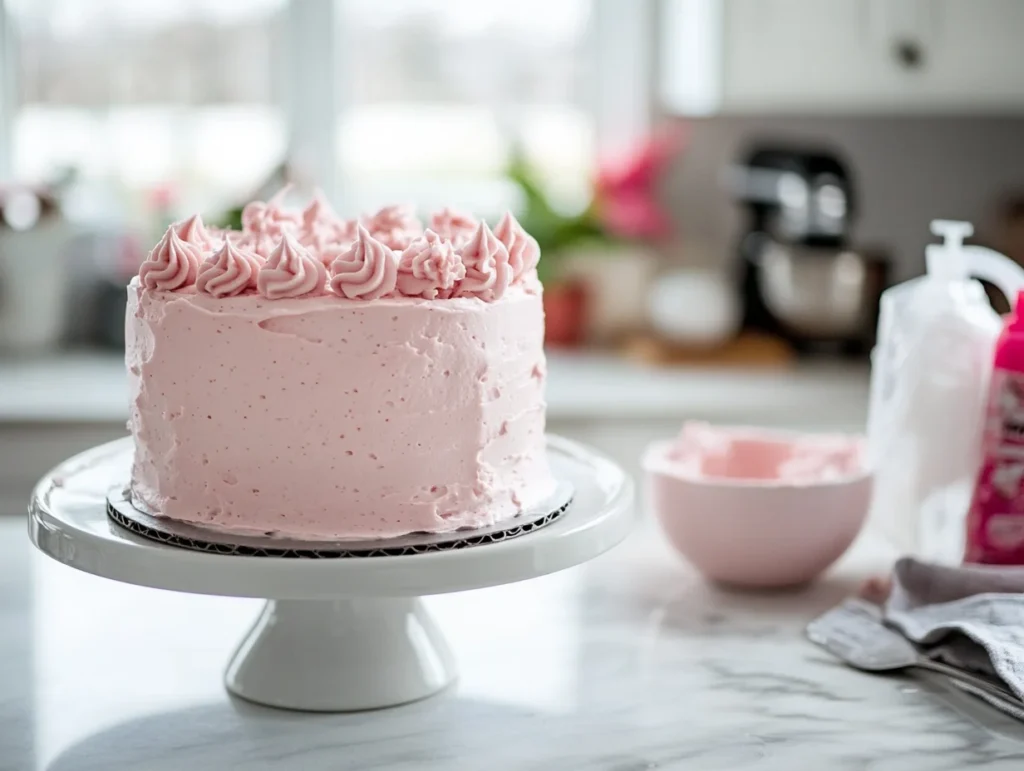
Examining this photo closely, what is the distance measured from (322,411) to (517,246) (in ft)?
0.75

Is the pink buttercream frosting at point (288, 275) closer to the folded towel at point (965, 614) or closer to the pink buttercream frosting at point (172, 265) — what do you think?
the pink buttercream frosting at point (172, 265)

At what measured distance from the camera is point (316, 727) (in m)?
0.97

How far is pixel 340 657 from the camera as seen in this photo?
3.36 ft

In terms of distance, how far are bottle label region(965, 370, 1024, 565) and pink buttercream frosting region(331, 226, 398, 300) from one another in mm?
555

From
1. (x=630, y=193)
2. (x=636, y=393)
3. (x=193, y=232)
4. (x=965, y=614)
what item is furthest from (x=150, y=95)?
(x=965, y=614)

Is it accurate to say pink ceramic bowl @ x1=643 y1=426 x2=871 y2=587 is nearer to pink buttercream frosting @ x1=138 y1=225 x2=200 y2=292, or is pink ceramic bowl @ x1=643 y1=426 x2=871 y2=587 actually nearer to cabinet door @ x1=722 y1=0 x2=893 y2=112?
pink buttercream frosting @ x1=138 y1=225 x2=200 y2=292

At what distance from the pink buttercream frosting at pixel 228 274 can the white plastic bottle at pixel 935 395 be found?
0.61 meters

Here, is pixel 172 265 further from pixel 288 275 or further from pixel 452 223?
pixel 452 223

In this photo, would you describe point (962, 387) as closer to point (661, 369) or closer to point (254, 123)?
point (661, 369)

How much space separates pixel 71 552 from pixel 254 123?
2.12 metres

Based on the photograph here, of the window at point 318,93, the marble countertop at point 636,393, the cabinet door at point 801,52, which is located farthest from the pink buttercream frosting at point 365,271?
the window at point 318,93

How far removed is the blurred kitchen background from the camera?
96.8 inches

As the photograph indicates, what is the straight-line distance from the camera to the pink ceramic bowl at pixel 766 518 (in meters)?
1.21

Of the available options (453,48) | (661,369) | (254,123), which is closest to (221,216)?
(254,123)
